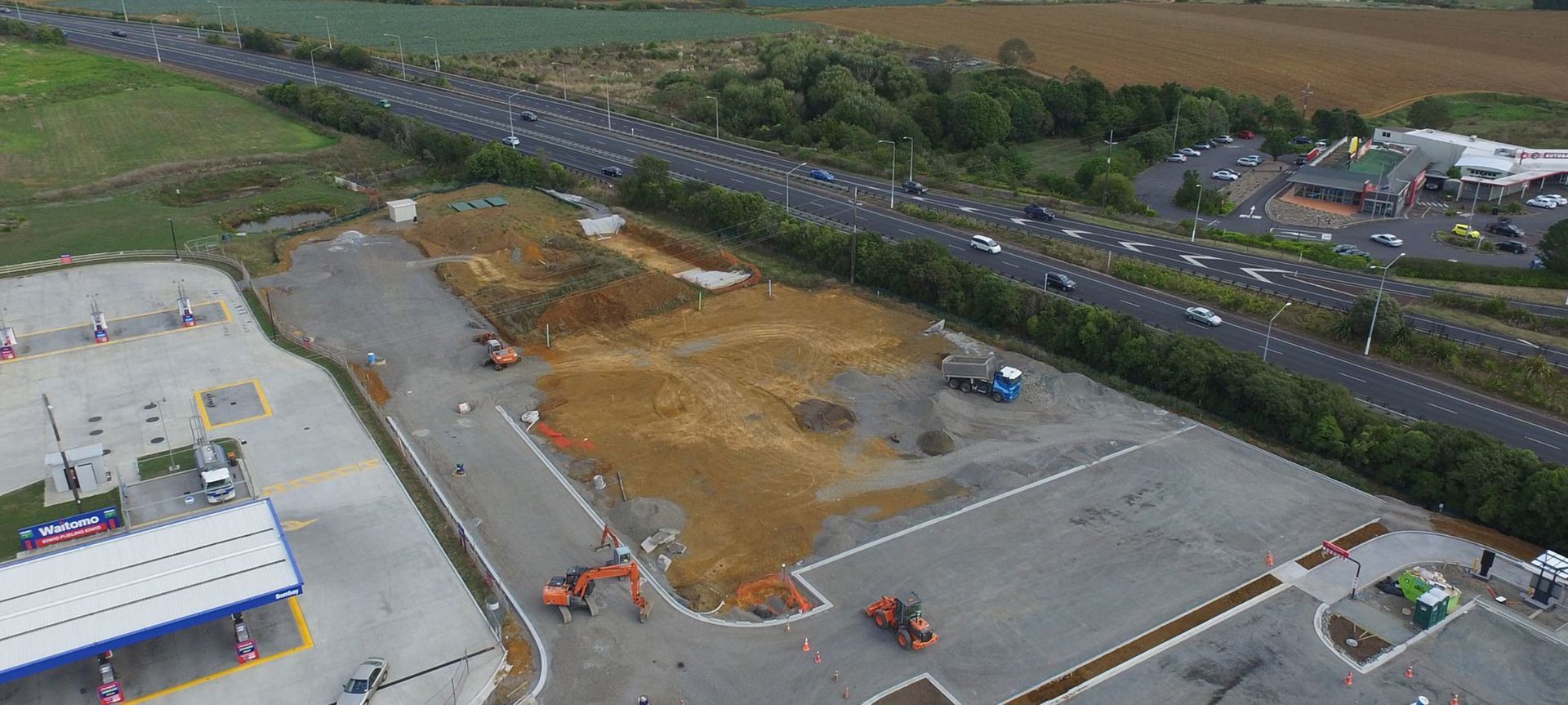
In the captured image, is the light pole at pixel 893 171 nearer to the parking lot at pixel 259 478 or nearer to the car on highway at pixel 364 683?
the parking lot at pixel 259 478

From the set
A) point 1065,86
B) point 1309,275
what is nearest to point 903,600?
point 1309,275

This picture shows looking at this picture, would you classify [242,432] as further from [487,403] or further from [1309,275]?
[1309,275]

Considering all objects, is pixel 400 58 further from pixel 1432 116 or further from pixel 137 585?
pixel 1432 116

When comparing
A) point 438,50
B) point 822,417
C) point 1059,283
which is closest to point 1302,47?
point 1059,283

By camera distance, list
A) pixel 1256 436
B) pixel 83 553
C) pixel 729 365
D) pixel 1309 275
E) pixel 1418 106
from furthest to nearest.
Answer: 1. pixel 1418 106
2. pixel 1309 275
3. pixel 729 365
4. pixel 1256 436
5. pixel 83 553

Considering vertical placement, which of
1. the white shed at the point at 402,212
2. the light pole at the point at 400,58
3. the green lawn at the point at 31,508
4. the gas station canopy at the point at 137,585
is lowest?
the green lawn at the point at 31,508

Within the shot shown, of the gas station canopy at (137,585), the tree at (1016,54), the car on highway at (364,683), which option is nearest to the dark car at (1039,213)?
the gas station canopy at (137,585)
